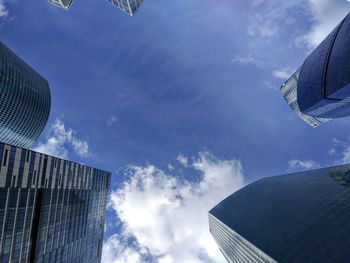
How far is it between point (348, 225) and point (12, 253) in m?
71.4

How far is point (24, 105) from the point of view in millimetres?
143500

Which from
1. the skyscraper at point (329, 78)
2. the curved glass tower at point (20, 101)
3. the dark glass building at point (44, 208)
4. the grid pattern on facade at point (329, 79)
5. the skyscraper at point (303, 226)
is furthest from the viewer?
the curved glass tower at point (20, 101)

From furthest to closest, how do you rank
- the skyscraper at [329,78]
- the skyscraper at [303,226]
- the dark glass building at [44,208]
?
the skyscraper at [329,78], the skyscraper at [303,226], the dark glass building at [44,208]

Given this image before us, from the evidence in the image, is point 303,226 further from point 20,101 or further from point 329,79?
point 20,101

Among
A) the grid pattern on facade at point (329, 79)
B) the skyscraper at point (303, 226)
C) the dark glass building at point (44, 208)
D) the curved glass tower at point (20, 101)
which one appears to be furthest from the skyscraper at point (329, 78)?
the curved glass tower at point (20, 101)

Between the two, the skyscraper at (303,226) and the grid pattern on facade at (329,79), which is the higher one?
the grid pattern on facade at (329,79)

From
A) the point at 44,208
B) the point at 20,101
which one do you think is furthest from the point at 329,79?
the point at 20,101

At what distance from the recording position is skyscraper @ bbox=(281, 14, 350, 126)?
84.6 meters

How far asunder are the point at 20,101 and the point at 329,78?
160m

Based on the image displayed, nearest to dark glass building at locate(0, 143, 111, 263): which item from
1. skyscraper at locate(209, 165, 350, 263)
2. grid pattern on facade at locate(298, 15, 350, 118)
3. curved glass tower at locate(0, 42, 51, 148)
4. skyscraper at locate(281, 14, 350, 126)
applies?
skyscraper at locate(209, 165, 350, 263)

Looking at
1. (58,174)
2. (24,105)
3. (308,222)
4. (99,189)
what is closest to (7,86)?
(24,105)

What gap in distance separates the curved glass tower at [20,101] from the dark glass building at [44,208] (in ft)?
264

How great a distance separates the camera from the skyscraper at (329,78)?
8462cm

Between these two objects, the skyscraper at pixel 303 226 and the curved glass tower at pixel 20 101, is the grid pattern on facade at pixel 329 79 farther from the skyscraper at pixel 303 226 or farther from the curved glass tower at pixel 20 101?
the curved glass tower at pixel 20 101
